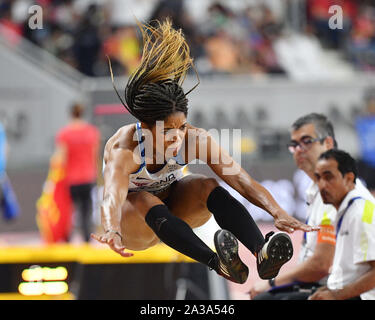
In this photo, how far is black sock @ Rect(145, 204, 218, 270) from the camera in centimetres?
290

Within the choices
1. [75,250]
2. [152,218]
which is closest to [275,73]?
[75,250]

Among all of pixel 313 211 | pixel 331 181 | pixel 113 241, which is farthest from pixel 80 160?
pixel 113 241

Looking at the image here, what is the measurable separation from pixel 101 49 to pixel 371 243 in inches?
221

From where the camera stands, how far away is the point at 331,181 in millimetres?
3514

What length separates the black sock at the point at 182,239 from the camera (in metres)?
2.90

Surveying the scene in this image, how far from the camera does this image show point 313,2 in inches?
411

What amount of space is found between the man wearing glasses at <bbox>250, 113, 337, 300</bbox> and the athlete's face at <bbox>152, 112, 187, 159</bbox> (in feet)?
3.14

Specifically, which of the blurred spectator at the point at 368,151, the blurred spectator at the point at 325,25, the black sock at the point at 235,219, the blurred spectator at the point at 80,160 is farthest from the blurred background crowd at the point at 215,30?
the black sock at the point at 235,219

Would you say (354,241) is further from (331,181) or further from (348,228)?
(331,181)

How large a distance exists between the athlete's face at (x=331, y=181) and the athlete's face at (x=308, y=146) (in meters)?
0.18

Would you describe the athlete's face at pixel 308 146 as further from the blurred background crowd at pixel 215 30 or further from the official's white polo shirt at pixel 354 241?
the blurred background crowd at pixel 215 30

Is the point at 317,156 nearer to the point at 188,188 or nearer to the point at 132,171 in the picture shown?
the point at 188,188

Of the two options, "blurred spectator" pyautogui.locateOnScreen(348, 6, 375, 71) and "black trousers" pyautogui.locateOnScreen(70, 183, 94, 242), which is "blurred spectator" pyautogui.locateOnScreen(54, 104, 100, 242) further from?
"blurred spectator" pyautogui.locateOnScreen(348, 6, 375, 71)

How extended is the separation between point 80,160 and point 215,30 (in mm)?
3260
